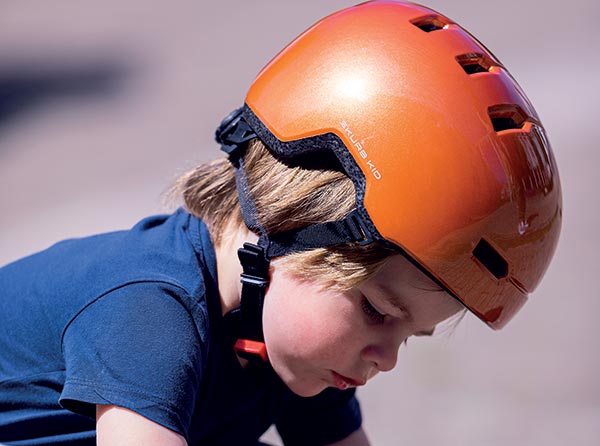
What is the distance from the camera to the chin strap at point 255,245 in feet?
7.96

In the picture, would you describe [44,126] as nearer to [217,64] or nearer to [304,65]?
[217,64]

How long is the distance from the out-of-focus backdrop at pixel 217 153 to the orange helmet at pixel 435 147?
827 millimetres

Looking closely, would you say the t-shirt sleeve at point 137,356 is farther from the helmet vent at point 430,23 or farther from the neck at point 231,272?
the helmet vent at point 430,23

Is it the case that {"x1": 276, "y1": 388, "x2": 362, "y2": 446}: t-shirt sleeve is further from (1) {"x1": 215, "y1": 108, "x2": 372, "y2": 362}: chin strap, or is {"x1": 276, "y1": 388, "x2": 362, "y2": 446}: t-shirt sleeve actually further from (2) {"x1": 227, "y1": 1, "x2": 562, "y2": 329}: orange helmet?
(2) {"x1": 227, "y1": 1, "x2": 562, "y2": 329}: orange helmet

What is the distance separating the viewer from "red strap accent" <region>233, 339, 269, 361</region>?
265 centimetres

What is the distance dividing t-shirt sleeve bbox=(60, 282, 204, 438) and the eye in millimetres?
404

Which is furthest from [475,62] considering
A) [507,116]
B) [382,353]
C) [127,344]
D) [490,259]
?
[127,344]

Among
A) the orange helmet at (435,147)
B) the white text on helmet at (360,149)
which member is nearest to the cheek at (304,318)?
the orange helmet at (435,147)

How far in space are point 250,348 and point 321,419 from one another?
63 centimetres

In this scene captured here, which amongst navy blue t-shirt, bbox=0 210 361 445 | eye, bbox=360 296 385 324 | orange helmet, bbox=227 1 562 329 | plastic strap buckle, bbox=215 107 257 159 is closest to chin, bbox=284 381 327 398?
navy blue t-shirt, bbox=0 210 361 445

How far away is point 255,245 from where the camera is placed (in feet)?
8.36

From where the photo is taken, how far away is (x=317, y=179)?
2473 mm

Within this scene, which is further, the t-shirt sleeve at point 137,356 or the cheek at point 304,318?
the cheek at point 304,318

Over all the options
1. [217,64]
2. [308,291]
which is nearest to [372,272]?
[308,291]
